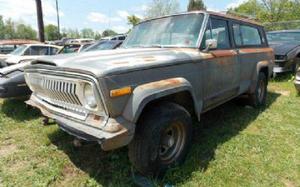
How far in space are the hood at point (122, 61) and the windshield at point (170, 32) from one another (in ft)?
0.81

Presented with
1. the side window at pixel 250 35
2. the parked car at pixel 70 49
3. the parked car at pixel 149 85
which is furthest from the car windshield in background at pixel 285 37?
the parked car at pixel 70 49

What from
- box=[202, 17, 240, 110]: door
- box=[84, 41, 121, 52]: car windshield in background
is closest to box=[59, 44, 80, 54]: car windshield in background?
box=[84, 41, 121, 52]: car windshield in background

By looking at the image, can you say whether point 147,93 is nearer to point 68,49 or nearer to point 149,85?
point 149,85

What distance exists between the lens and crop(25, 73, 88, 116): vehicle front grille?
2961mm

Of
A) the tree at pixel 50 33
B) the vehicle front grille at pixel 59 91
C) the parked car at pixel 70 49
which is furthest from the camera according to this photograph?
the tree at pixel 50 33

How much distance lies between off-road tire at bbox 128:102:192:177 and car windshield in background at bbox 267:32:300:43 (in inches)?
342

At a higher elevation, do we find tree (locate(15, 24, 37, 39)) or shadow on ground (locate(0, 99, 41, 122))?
shadow on ground (locate(0, 99, 41, 122))

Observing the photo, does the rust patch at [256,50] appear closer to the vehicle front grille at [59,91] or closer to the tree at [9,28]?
the vehicle front grille at [59,91]

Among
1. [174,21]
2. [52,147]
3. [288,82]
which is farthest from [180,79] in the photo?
[288,82]

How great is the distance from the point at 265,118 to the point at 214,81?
1925 millimetres

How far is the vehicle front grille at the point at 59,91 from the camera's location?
9.71 ft

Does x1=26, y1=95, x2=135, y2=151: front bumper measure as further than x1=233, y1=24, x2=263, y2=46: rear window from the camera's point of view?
No

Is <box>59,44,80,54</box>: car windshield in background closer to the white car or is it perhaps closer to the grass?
the white car

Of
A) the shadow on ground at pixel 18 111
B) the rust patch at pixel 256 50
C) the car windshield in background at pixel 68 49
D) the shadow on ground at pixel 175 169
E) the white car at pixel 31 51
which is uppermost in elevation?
the rust patch at pixel 256 50
